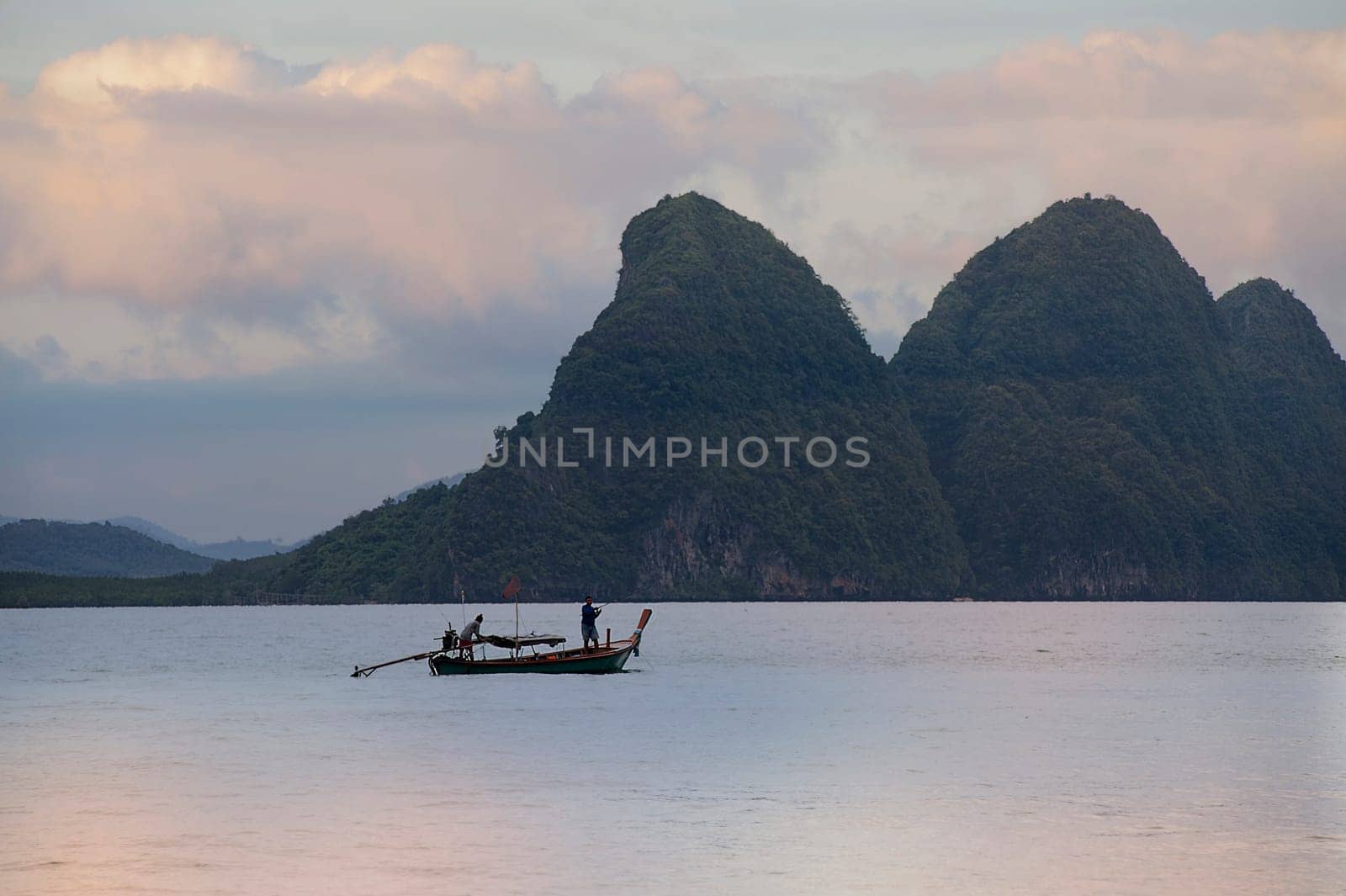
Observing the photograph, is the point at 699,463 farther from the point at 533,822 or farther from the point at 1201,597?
the point at 533,822

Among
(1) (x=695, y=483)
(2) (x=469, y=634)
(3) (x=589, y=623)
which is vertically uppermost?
(1) (x=695, y=483)

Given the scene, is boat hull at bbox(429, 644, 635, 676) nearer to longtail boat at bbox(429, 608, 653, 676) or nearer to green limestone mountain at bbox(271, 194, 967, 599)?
longtail boat at bbox(429, 608, 653, 676)

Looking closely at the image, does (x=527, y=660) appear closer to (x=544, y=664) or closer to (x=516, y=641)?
(x=544, y=664)

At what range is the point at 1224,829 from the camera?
21.1 meters

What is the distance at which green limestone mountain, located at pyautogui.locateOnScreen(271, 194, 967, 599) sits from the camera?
165 meters

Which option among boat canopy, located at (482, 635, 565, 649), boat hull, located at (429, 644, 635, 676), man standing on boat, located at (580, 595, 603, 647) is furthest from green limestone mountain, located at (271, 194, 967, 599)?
boat canopy, located at (482, 635, 565, 649)

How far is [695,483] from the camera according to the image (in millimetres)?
170250

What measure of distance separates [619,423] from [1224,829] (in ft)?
499

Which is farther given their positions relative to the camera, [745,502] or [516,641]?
[745,502]

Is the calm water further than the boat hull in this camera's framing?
No

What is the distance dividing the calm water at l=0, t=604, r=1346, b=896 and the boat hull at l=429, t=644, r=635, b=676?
74cm

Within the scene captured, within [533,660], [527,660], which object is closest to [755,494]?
[533,660]

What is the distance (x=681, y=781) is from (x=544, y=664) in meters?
23.4

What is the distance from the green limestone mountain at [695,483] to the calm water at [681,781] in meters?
105
